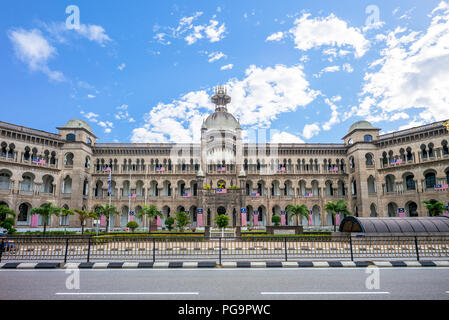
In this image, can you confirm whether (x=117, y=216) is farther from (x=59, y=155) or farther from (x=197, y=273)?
(x=197, y=273)

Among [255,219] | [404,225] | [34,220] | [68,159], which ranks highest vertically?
[68,159]

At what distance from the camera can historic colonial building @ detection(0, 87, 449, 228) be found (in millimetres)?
42250

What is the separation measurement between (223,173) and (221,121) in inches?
616

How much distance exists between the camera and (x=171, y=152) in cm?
5247

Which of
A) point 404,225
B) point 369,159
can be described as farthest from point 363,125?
point 404,225

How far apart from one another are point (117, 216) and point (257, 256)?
40.3m

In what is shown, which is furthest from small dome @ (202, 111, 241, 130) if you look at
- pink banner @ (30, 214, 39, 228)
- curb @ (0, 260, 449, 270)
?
curb @ (0, 260, 449, 270)

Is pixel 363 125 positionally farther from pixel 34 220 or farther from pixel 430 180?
pixel 34 220

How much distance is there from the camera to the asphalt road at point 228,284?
730 centimetres

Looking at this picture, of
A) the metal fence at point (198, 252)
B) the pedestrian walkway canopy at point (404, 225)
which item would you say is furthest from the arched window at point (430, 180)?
the metal fence at point (198, 252)

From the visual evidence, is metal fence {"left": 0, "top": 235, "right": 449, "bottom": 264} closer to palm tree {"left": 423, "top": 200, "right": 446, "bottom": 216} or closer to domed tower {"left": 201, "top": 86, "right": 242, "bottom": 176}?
palm tree {"left": 423, "top": 200, "right": 446, "bottom": 216}

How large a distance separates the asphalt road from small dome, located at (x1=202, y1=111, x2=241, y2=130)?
5052cm

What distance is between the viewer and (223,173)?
50.7m

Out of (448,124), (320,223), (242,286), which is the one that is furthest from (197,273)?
(320,223)
